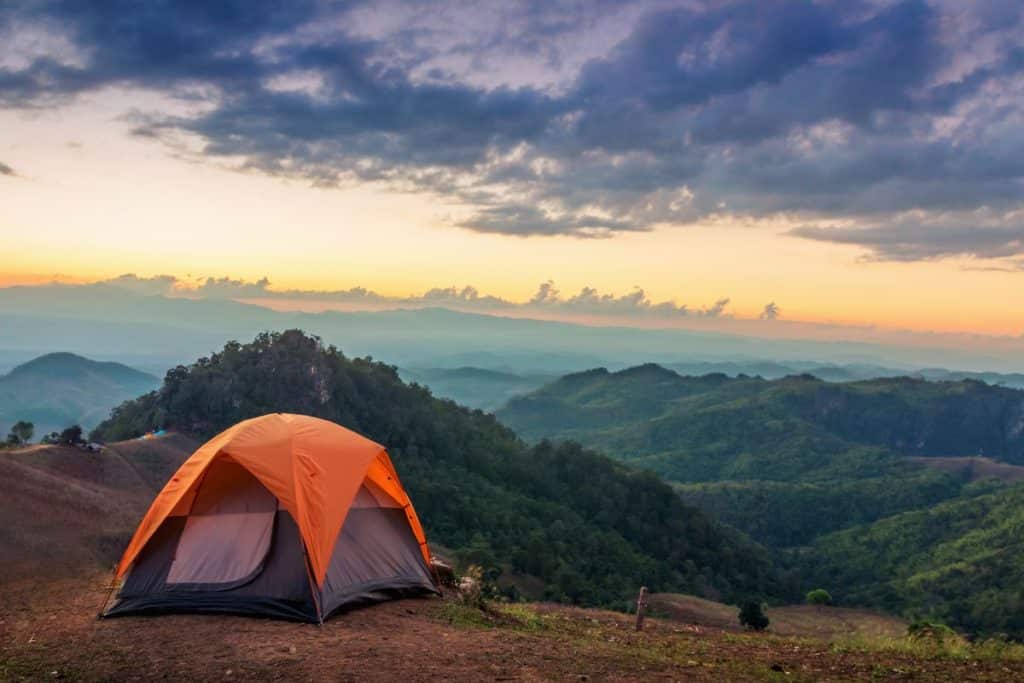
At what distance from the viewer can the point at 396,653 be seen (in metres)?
9.67

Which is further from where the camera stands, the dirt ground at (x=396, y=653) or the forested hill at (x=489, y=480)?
the forested hill at (x=489, y=480)

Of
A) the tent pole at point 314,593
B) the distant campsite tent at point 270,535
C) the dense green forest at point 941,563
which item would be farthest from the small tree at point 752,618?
the dense green forest at point 941,563

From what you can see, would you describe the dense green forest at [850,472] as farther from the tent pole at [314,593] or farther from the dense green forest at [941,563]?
the tent pole at [314,593]

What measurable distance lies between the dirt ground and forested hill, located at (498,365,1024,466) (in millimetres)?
127635

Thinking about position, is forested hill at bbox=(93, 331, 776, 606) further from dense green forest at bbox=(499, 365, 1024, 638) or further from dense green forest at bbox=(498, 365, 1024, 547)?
dense green forest at bbox=(498, 365, 1024, 547)

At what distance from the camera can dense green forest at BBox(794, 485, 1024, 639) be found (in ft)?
180

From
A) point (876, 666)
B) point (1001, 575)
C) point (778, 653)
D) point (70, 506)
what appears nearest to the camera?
point (876, 666)

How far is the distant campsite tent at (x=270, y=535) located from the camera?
38.4 ft

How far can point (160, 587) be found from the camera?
11992 mm

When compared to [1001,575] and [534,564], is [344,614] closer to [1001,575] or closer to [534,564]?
[534,564]

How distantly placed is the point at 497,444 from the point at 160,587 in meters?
55.6

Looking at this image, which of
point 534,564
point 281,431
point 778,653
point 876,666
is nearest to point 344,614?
point 281,431

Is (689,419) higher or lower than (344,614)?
lower

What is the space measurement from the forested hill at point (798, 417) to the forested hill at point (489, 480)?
236 ft
